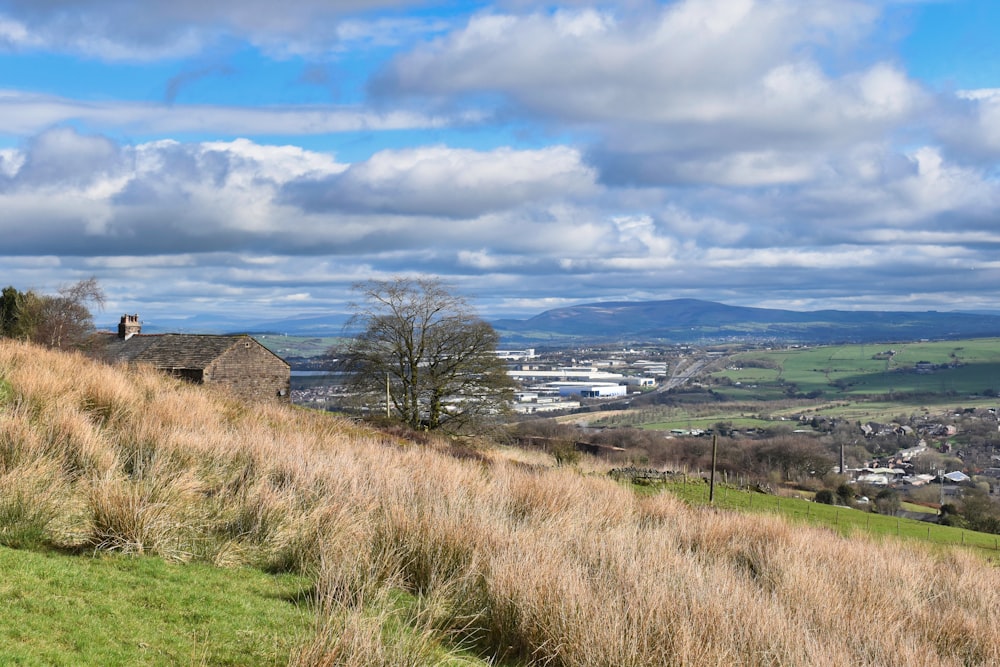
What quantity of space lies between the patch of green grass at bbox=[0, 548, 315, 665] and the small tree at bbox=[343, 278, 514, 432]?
101 ft

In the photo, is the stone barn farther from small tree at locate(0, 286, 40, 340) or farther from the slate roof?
small tree at locate(0, 286, 40, 340)

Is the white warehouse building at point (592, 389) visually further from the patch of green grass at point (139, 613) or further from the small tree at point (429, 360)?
the patch of green grass at point (139, 613)

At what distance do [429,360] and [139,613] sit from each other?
3302 cm

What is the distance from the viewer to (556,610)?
24.6 ft

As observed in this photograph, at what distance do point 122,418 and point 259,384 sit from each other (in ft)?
110

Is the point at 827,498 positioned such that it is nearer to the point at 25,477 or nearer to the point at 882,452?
the point at 25,477

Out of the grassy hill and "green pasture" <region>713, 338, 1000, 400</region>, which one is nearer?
the grassy hill

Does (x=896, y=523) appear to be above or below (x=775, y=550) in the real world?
below

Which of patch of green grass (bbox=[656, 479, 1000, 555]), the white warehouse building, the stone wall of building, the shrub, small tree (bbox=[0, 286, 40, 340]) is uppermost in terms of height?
small tree (bbox=[0, 286, 40, 340])

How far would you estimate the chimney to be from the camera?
54.3m

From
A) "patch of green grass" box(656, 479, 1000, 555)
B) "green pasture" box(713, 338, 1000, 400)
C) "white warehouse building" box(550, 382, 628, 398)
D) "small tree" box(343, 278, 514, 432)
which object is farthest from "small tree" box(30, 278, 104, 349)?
"green pasture" box(713, 338, 1000, 400)

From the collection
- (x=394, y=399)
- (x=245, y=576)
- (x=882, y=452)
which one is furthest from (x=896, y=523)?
(x=882, y=452)

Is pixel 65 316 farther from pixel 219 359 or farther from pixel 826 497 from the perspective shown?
pixel 826 497

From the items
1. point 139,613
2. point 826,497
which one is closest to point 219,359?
point 826,497
